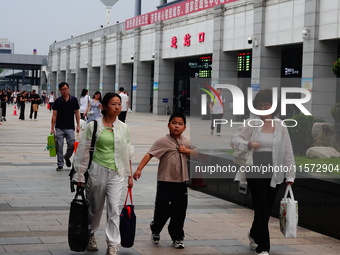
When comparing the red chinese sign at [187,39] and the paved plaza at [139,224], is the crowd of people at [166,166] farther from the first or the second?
the red chinese sign at [187,39]

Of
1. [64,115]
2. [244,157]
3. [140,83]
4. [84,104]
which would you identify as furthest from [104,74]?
[244,157]

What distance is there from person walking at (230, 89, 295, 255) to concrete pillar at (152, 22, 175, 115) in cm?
4352

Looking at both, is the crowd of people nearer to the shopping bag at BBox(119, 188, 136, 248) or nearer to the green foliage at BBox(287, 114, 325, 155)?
the shopping bag at BBox(119, 188, 136, 248)

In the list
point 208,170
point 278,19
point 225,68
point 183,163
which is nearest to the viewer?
point 183,163

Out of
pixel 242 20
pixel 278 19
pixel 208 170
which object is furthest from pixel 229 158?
pixel 242 20

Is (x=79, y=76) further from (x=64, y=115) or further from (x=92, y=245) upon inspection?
(x=92, y=245)

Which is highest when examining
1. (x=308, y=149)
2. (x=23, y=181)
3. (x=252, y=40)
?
(x=252, y=40)

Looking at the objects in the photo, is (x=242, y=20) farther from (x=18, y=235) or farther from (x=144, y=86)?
(x=18, y=235)

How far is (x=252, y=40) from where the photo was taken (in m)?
36.2

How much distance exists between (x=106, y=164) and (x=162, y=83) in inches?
1736

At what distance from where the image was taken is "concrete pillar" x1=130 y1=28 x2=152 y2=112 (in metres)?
55.4

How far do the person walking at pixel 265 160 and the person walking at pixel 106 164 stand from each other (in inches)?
53.3

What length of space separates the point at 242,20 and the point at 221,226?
30265 mm

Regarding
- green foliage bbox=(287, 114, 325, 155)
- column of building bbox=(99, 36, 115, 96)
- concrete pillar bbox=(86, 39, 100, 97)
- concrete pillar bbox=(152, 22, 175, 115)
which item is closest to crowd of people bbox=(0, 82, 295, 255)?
green foliage bbox=(287, 114, 325, 155)
